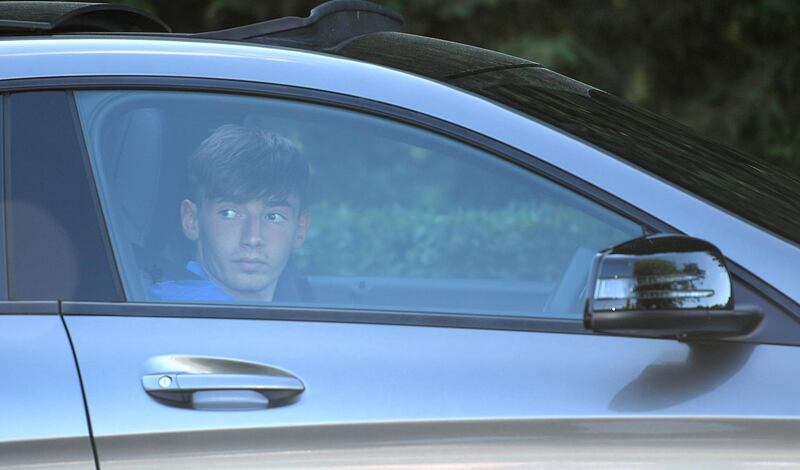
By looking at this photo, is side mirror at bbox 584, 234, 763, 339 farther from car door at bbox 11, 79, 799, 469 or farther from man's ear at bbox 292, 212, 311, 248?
man's ear at bbox 292, 212, 311, 248

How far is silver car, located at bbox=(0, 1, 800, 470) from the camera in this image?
6.89ft

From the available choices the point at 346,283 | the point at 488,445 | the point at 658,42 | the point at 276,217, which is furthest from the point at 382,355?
the point at 658,42

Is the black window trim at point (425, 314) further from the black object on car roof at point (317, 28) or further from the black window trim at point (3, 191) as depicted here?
the black object on car roof at point (317, 28)

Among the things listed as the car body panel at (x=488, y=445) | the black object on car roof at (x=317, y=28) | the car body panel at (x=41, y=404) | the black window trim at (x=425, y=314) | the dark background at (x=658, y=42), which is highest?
the dark background at (x=658, y=42)

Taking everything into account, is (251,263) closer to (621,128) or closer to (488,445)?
(488,445)

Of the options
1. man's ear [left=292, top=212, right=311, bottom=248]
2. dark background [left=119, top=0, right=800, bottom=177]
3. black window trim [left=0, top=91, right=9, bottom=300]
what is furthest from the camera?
dark background [left=119, top=0, right=800, bottom=177]

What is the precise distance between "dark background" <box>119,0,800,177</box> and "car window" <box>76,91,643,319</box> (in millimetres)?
7671

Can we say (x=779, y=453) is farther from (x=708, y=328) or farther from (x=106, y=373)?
(x=106, y=373)

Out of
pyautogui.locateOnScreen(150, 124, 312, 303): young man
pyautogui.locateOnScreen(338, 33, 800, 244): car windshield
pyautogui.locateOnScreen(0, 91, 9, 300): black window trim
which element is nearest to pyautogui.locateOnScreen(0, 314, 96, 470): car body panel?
pyautogui.locateOnScreen(0, 91, 9, 300): black window trim

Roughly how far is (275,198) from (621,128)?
70 cm

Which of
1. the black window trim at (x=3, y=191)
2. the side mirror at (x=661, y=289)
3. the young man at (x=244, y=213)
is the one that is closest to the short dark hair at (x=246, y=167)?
the young man at (x=244, y=213)

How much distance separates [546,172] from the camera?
2215mm

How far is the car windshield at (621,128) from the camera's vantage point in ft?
7.55

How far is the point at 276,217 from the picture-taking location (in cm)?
248
